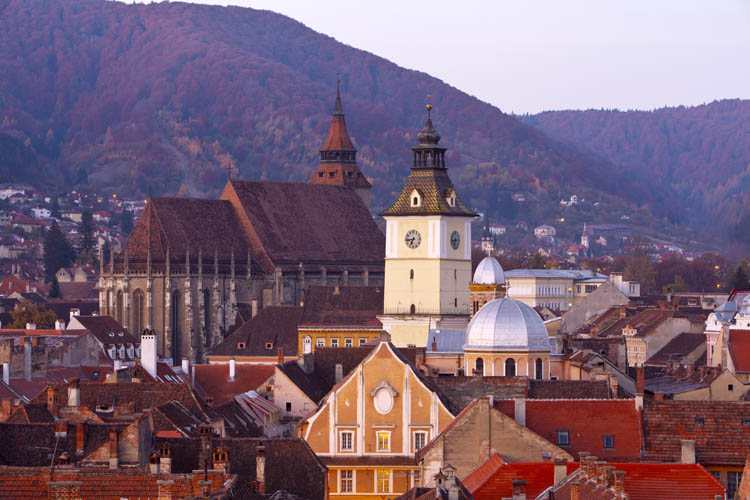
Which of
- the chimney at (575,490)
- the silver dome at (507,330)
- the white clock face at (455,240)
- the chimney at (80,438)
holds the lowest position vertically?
the chimney at (575,490)

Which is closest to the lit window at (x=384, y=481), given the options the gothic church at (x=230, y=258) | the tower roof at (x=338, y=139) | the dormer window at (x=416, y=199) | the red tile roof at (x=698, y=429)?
the red tile roof at (x=698, y=429)

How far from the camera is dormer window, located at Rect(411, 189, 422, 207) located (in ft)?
384

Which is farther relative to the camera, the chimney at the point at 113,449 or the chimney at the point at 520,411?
the chimney at the point at 520,411

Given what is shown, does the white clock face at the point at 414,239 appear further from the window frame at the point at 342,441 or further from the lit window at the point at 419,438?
the window frame at the point at 342,441

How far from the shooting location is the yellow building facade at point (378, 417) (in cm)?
6731

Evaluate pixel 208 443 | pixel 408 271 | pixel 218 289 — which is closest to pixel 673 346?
pixel 408 271

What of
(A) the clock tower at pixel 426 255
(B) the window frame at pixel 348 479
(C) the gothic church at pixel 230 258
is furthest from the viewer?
(C) the gothic church at pixel 230 258

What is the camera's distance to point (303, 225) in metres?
162

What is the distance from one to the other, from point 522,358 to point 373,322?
47686 mm

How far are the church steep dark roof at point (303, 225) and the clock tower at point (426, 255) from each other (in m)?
37.3

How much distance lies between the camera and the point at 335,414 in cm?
6812

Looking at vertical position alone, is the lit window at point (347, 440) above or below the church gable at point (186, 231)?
below

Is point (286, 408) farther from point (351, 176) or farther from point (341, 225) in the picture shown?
point (351, 176)

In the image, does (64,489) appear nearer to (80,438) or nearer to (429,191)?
(80,438)
